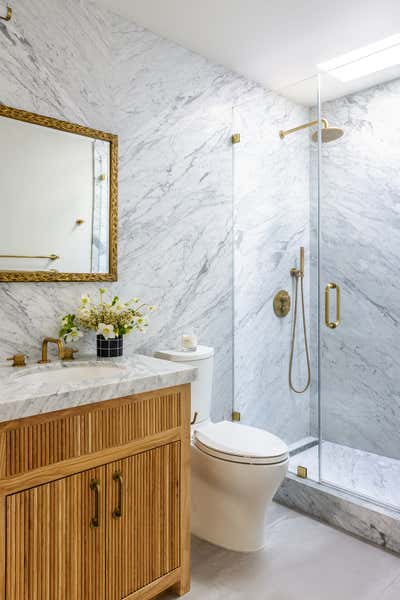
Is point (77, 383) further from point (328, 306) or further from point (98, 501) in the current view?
point (328, 306)

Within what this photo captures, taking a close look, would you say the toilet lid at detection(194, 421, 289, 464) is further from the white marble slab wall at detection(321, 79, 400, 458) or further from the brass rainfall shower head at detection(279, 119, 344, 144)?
the brass rainfall shower head at detection(279, 119, 344, 144)

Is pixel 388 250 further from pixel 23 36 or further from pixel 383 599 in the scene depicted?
pixel 23 36

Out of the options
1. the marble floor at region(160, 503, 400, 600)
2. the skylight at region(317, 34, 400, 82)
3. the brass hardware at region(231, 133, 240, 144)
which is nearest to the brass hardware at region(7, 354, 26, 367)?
the marble floor at region(160, 503, 400, 600)

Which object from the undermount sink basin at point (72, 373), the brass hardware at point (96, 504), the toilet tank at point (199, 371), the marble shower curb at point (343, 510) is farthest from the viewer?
the toilet tank at point (199, 371)

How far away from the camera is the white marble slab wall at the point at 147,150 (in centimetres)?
190

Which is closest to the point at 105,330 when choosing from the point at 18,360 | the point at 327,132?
the point at 18,360

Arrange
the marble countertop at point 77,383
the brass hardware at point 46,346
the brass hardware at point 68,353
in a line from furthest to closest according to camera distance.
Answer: the brass hardware at point 68,353, the brass hardware at point 46,346, the marble countertop at point 77,383

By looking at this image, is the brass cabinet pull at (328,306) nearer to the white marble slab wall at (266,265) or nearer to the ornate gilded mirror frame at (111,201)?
the white marble slab wall at (266,265)

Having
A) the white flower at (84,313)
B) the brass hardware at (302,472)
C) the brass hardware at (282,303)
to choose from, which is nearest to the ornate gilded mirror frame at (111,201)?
the white flower at (84,313)

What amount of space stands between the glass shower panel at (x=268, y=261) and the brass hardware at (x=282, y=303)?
0.02 m

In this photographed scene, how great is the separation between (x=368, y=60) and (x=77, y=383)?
226 cm

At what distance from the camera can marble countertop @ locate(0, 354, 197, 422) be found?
1.27m

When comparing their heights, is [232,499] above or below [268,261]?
below

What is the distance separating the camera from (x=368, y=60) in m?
2.37
